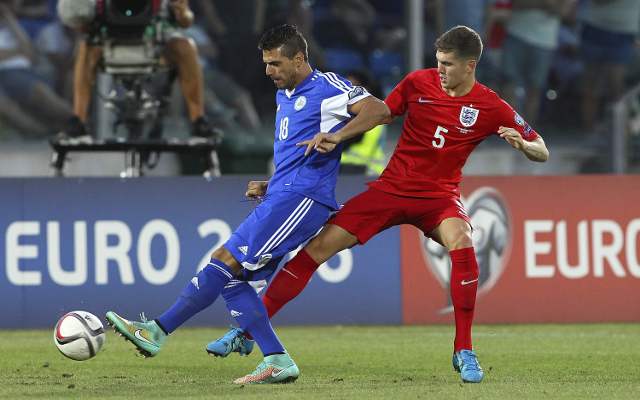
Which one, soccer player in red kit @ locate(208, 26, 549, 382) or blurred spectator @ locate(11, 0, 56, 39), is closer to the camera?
soccer player in red kit @ locate(208, 26, 549, 382)

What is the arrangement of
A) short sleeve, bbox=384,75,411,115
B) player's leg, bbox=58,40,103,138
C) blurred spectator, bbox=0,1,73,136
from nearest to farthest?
1. short sleeve, bbox=384,75,411,115
2. player's leg, bbox=58,40,103,138
3. blurred spectator, bbox=0,1,73,136

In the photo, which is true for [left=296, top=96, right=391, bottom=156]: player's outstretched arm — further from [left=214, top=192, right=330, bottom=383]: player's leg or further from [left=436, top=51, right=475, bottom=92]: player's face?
[left=436, top=51, right=475, bottom=92]: player's face

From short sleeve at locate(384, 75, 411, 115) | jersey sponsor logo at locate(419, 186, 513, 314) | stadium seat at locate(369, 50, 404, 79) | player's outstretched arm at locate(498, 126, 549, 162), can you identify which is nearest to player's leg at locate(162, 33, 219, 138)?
jersey sponsor logo at locate(419, 186, 513, 314)

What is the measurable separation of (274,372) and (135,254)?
3.17 metres

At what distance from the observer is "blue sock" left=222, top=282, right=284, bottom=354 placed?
14.7 feet

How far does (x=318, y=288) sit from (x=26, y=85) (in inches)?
186

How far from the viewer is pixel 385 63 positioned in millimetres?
11125

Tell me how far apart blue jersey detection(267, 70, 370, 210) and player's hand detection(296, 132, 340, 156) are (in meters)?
0.18

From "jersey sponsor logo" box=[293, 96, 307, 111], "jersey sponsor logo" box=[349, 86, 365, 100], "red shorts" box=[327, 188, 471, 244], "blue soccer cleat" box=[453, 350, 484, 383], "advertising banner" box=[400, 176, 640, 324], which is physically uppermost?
"jersey sponsor logo" box=[349, 86, 365, 100]

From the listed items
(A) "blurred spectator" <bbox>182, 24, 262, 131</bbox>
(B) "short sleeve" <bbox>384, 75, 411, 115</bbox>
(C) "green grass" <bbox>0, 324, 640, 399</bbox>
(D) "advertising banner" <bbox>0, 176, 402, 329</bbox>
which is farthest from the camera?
(A) "blurred spectator" <bbox>182, 24, 262, 131</bbox>

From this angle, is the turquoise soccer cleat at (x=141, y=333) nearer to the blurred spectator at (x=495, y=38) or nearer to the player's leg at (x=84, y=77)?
Result: the player's leg at (x=84, y=77)

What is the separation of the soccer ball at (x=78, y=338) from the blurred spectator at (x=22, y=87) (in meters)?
6.14

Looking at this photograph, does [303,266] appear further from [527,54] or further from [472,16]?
[527,54]

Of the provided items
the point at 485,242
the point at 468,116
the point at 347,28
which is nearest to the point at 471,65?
the point at 468,116
